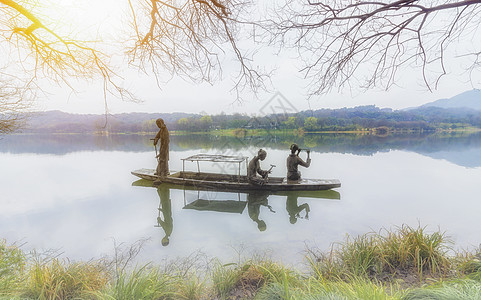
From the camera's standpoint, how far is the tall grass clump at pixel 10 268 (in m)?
2.63

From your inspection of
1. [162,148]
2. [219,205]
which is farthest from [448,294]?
[162,148]

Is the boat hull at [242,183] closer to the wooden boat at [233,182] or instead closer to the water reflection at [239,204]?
the wooden boat at [233,182]

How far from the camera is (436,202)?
8.47 m

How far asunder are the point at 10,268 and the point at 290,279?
4.05 m

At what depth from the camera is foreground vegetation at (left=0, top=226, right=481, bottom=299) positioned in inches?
91.8

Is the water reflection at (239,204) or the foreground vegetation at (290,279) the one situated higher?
the foreground vegetation at (290,279)

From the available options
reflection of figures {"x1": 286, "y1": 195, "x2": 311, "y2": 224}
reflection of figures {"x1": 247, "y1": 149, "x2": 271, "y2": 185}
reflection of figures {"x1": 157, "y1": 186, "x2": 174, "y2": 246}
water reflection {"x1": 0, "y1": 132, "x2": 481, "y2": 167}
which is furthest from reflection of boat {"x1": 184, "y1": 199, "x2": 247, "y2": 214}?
water reflection {"x1": 0, "y1": 132, "x2": 481, "y2": 167}

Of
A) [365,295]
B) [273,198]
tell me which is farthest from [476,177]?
[365,295]

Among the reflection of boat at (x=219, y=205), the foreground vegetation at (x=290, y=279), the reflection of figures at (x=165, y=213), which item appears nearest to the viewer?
the foreground vegetation at (x=290, y=279)

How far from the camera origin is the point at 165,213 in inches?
304

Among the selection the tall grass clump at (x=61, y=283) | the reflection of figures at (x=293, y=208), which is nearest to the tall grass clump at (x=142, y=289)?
the tall grass clump at (x=61, y=283)

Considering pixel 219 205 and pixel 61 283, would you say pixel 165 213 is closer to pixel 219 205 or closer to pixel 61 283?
pixel 219 205

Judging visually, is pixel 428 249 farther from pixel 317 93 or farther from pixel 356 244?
pixel 317 93

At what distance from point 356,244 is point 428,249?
954mm
